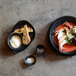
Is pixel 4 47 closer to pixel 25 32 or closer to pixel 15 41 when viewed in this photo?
pixel 15 41

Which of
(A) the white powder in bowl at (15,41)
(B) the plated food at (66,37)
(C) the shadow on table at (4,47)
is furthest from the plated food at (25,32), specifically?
(B) the plated food at (66,37)

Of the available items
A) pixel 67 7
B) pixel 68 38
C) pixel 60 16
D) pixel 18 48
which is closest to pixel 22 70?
pixel 18 48

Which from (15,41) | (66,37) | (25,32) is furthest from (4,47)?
(66,37)

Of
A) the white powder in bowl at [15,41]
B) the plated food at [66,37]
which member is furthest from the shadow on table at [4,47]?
the plated food at [66,37]

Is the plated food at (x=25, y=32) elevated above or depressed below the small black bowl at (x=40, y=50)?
above

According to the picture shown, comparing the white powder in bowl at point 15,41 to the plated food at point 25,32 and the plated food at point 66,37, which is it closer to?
the plated food at point 25,32

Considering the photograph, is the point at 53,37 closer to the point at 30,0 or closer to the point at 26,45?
the point at 26,45
